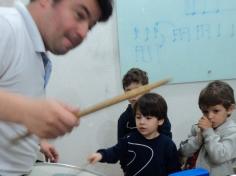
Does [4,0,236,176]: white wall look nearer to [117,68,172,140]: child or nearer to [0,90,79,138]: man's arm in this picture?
[117,68,172,140]: child

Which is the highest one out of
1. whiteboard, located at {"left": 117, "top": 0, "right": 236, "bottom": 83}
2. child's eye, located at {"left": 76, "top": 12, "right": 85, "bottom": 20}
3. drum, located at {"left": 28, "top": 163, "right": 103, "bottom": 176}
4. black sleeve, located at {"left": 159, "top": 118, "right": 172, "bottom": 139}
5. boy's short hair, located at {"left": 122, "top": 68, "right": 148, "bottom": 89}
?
child's eye, located at {"left": 76, "top": 12, "right": 85, "bottom": 20}

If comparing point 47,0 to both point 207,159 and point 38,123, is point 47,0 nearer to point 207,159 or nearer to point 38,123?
point 38,123

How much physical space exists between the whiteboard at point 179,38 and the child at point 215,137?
0.51m

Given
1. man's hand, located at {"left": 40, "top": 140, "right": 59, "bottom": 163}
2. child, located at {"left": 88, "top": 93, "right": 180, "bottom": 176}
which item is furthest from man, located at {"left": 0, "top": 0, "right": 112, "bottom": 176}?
child, located at {"left": 88, "top": 93, "right": 180, "bottom": 176}

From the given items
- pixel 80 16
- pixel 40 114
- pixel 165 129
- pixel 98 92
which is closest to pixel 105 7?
pixel 80 16

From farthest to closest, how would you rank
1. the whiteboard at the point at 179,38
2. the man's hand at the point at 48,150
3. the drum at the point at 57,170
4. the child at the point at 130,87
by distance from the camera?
the whiteboard at the point at 179,38 → the child at the point at 130,87 → the man's hand at the point at 48,150 → the drum at the point at 57,170

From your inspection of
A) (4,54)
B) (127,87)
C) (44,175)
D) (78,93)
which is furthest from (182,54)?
(4,54)

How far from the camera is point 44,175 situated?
104 cm

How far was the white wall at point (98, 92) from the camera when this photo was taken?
2240 mm

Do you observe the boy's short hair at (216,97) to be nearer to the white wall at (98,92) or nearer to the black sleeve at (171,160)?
the black sleeve at (171,160)

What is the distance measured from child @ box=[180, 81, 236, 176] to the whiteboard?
0.51 metres

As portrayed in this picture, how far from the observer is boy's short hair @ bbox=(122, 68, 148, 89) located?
2033mm

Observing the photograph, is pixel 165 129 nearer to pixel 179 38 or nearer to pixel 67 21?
pixel 179 38

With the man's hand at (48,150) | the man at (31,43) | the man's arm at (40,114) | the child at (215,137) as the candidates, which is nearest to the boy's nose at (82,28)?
the man at (31,43)
